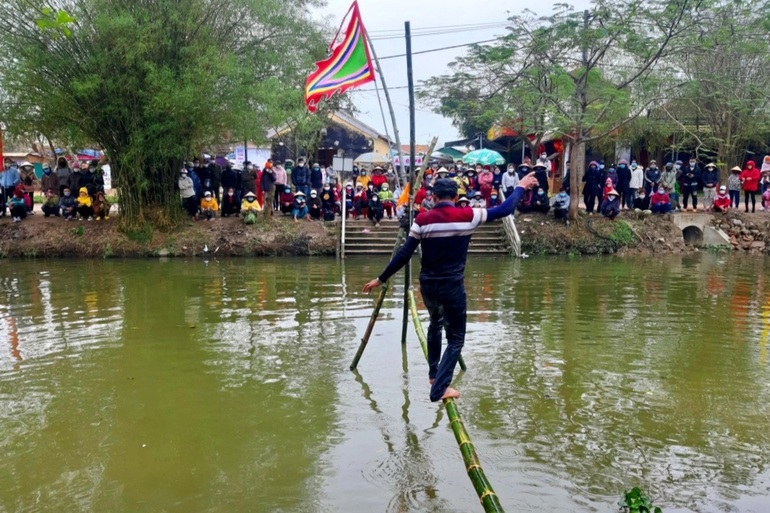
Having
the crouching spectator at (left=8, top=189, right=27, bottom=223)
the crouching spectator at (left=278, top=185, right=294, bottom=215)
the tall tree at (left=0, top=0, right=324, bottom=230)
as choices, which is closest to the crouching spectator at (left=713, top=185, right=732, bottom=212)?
the crouching spectator at (left=278, top=185, right=294, bottom=215)

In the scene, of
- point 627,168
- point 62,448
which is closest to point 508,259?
point 627,168

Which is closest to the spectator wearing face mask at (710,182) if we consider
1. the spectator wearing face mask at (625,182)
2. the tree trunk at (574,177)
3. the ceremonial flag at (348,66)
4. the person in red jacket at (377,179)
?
the spectator wearing face mask at (625,182)

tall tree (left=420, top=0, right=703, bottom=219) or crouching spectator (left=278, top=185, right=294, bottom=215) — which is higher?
tall tree (left=420, top=0, right=703, bottom=219)

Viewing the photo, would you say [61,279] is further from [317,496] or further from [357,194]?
[317,496]

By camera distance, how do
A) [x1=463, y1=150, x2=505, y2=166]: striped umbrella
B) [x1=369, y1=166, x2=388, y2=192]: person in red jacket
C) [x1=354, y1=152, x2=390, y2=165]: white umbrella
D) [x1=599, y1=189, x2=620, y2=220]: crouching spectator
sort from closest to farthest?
[x1=599, y1=189, x2=620, y2=220]: crouching spectator < [x1=369, y1=166, x2=388, y2=192]: person in red jacket < [x1=463, y1=150, x2=505, y2=166]: striped umbrella < [x1=354, y1=152, x2=390, y2=165]: white umbrella

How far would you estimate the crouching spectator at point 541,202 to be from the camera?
2102 centimetres

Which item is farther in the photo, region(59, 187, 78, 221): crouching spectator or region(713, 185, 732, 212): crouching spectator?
region(713, 185, 732, 212): crouching spectator

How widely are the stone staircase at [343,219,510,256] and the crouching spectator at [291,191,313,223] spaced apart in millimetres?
1309

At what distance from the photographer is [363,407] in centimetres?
664

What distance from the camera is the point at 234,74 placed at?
18141 millimetres

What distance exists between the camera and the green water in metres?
4.96

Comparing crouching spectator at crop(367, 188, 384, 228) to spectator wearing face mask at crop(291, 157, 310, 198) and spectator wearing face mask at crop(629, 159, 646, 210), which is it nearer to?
spectator wearing face mask at crop(291, 157, 310, 198)

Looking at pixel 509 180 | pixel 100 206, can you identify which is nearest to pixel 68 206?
pixel 100 206

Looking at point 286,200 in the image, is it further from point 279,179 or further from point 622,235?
point 622,235
